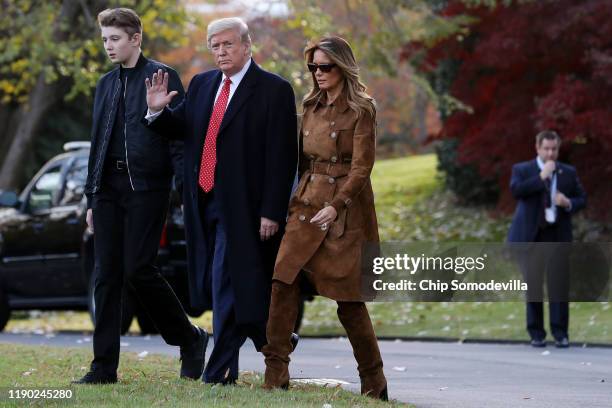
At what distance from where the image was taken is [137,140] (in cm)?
853

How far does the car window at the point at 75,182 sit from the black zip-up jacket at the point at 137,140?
6.86 m

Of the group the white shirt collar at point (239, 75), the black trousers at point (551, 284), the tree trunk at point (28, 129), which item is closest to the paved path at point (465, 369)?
the black trousers at point (551, 284)

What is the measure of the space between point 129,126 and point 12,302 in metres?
8.63

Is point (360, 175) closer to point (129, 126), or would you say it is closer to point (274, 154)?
point (274, 154)

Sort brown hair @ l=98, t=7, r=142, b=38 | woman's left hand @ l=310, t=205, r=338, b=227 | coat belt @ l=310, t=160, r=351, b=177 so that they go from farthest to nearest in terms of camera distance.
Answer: brown hair @ l=98, t=7, r=142, b=38, coat belt @ l=310, t=160, r=351, b=177, woman's left hand @ l=310, t=205, r=338, b=227

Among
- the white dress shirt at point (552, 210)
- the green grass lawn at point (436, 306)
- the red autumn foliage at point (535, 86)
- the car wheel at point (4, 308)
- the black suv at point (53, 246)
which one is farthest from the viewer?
the red autumn foliage at point (535, 86)

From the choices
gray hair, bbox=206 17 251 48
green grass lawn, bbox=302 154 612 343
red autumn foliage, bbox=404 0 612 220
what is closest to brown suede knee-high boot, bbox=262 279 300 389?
gray hair, bbox=206 17 251 48

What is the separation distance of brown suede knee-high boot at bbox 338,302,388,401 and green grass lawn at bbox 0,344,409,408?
0.45ft

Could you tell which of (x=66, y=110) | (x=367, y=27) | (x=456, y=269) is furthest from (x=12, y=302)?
(x=367, y=27)

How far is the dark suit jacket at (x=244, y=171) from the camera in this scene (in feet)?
26.8

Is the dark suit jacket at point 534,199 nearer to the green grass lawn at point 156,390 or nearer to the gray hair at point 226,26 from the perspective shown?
the green grass lawn at point 156,390

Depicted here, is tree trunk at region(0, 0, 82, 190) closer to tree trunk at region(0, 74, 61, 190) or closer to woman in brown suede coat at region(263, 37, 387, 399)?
tree trunk at region(0, 74, 61, 190)

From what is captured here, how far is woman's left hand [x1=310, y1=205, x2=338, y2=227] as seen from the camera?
25.6 feet

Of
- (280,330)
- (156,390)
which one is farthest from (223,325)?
(156,390)
